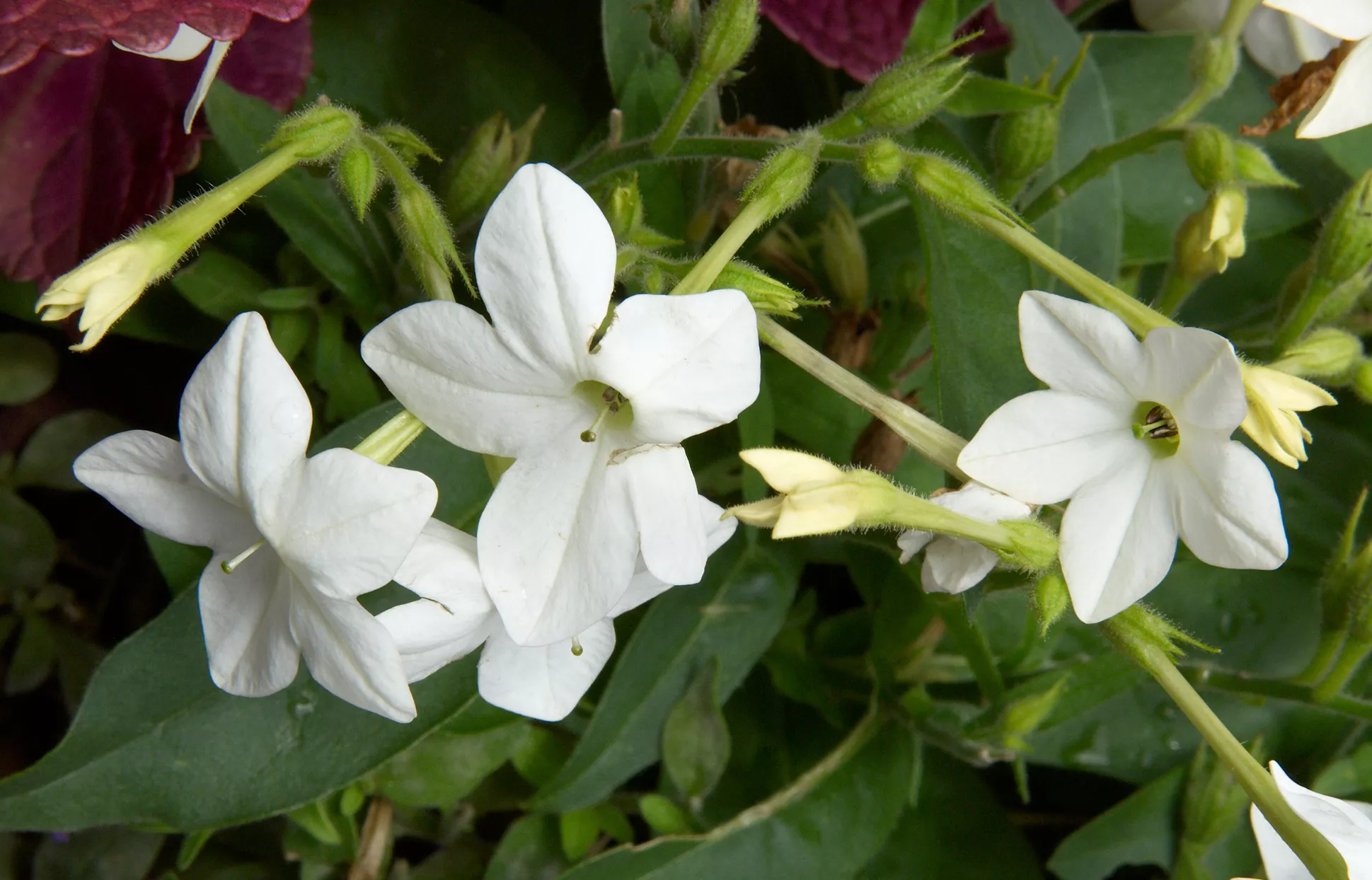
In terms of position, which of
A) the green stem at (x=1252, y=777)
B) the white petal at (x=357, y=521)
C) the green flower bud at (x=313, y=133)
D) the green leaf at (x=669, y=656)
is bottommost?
the green leaf at (x=669, y=656)

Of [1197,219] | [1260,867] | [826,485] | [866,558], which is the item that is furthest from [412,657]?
[1260,867]

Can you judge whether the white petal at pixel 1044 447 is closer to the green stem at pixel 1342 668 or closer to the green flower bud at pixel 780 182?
the green flower bud at pixel 780 182

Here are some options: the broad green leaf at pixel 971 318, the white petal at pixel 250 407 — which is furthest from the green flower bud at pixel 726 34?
the white petal at pixel 250 407

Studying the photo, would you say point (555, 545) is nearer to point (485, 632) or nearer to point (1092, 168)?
point (485, 632)

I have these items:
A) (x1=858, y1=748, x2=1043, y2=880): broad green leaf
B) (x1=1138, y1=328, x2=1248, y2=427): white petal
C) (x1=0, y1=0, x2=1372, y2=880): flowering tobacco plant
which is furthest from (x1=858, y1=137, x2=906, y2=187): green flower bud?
(x1=858, y1=748, x2=1043, y2=880): broad green leaf

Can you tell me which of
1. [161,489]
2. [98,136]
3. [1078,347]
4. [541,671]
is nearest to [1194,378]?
[1078,347]

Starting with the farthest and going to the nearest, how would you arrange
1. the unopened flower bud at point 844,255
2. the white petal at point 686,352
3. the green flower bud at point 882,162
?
the unopened flower bud at point 844,255, the green flower bud at point 882,162, the white petal at point 686,352

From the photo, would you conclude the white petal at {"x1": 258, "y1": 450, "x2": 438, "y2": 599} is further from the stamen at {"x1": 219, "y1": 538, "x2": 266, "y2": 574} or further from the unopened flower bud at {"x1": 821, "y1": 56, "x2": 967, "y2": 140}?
the unopened flower bud at {"x1": 821, "y1": 56, "x2": 967, "y2": 140}

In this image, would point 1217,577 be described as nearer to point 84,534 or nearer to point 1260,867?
point 1260,867
